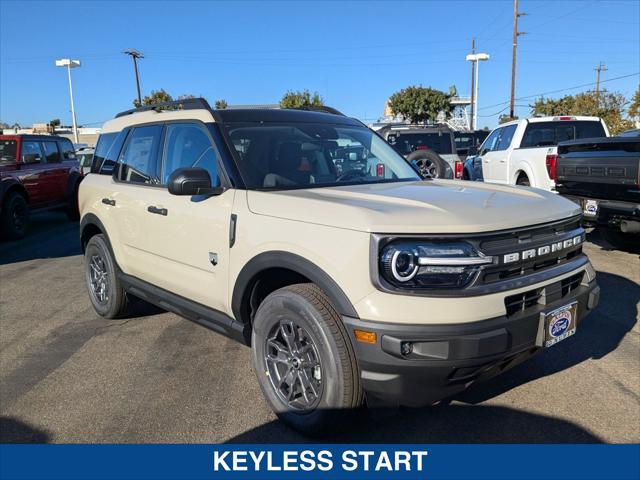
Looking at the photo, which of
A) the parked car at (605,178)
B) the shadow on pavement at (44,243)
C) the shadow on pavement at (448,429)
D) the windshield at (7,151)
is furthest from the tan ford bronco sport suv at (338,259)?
the windshield at (7,151)

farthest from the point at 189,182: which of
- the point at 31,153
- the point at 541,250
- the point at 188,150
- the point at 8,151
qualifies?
the point at 31,153

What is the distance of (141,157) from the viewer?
4.42 metres

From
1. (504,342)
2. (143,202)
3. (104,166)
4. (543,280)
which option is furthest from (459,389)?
(104,166)

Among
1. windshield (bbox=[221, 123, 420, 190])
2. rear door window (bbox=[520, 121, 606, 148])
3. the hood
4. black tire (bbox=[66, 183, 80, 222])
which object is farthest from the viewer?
black tire (bbox=[66, 183, 80, 222])

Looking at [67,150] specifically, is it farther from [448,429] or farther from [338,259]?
[448,429]

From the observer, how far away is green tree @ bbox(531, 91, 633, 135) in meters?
29.1

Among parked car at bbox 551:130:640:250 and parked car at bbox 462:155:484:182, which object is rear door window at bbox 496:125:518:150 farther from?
parked car at bbox 551:130:640:250

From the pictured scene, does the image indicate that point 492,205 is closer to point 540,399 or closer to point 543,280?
point 543,280

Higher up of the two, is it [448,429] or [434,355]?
[434,355]

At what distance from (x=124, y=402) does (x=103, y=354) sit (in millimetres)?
987

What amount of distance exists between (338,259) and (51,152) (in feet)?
38.0

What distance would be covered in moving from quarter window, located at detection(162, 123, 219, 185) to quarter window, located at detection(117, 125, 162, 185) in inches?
6.5

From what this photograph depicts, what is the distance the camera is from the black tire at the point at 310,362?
257 centimetres

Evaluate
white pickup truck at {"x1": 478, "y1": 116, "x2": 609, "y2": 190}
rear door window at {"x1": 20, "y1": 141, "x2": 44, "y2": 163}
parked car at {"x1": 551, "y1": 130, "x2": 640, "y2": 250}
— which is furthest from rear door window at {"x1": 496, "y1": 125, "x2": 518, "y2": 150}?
rear door window at {"x1": 20, "y1": 141, "x2": 44, "y2": 163}
